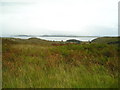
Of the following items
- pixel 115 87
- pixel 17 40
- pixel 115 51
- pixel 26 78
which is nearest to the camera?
pixel 115 87

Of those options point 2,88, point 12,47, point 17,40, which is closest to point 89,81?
point 2,88

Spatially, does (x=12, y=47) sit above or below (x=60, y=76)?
above

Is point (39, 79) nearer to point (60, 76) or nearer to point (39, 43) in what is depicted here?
point (60, 76)

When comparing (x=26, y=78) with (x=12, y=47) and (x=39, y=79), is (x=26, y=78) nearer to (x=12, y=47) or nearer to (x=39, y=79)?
(x=39, y=79)

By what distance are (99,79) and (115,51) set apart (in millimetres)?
3590

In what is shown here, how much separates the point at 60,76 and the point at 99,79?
937 millimetres

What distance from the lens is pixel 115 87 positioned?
9.95ft

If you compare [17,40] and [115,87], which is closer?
[115,87]

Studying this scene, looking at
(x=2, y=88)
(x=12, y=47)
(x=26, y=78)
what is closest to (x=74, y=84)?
(x=26, y=78)

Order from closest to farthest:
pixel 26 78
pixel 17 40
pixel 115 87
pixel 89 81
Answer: pixel 115 87, pixel 89 81, pixel 26 78, pixel 17 40

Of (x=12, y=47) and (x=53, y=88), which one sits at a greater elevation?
(x=12, y=47)

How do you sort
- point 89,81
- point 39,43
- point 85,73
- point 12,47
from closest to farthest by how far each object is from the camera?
point 89,81, point 85,73, point 12,47, point 39,43

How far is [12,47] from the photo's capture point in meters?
7.73

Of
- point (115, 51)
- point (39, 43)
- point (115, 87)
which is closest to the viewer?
point (115, 87)
